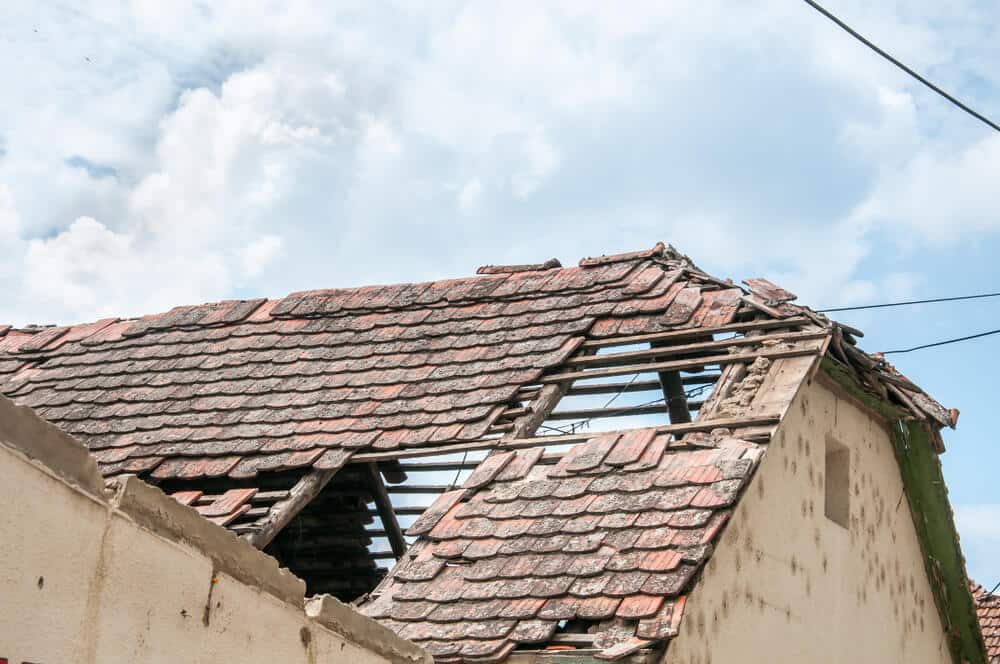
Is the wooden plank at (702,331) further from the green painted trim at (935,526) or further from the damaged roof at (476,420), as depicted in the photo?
the green painted trim at (935,526)

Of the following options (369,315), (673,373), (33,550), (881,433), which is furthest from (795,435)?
(33,550)

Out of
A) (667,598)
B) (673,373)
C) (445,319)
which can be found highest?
(445,319)

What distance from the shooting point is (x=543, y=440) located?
9492 millimetres

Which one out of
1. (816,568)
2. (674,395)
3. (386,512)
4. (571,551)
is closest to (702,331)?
(674,395)

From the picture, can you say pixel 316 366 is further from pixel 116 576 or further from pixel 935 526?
pixel 116 576

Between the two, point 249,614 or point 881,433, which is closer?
point 249,614

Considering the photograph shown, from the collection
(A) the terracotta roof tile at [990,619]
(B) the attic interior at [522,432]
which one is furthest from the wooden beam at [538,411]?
(A) the terracotta roof tile at [990,619]

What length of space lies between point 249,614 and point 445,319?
6.91m

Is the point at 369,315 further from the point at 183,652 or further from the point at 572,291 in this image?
the point at 183,652

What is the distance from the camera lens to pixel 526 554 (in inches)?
320

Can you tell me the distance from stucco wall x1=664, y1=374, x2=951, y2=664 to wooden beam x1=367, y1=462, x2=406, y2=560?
3091mm

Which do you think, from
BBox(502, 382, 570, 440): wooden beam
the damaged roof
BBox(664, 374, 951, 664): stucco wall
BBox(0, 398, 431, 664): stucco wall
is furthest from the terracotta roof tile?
BBox(0, 398, 431, 664): stucco wall

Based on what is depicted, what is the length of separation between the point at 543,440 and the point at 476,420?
0.67m

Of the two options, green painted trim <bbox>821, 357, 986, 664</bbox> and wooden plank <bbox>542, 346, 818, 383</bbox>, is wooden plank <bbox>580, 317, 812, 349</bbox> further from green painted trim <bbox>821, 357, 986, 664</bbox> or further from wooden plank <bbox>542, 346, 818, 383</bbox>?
green painted trim <bbox>821, 357, 986, 664</bbox>
